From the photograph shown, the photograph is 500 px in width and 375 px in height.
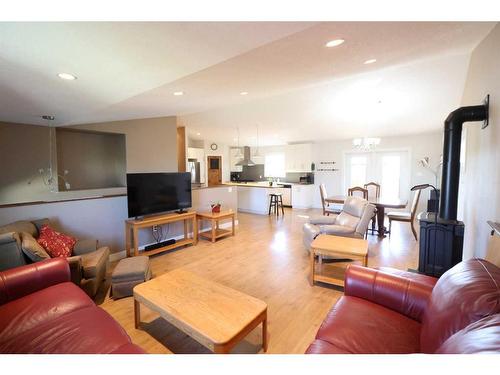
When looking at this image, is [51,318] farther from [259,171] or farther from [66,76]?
[259,171]

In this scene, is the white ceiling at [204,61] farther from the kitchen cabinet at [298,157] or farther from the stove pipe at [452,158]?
the kitchen cabinet at [298,157]

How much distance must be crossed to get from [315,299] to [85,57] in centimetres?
282

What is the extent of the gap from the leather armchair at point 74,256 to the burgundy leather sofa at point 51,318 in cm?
27

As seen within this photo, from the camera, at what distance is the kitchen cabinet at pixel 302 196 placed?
7.55 meters

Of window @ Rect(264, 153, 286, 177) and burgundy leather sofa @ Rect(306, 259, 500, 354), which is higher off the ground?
window @ Rect(264, 153, 286, 177)

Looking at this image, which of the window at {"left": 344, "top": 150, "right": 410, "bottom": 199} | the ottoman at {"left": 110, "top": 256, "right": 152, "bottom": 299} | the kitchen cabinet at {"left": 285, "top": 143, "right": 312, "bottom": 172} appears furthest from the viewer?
the kitchen cabinet at {"left": 285, "top": 143, "right": 312, "bottom": 172}

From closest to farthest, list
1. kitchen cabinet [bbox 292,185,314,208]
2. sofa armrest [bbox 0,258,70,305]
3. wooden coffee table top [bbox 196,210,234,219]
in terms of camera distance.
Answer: sofa armrest [bbox 0,258,70,305] → wooden coffee table top [bbox 196,210,234,219] → kitchen cabinet [bbox 292,185,314,208]

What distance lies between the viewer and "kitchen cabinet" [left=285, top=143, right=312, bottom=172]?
7680 millimetres

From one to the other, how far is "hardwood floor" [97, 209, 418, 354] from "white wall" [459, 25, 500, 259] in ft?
3.26

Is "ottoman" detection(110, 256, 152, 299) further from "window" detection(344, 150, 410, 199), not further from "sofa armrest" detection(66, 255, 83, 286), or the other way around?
"window" detection(344, 150, 410, 199)

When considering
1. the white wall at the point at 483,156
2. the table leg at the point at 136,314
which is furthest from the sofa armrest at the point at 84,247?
the white wall at the point at 483,156

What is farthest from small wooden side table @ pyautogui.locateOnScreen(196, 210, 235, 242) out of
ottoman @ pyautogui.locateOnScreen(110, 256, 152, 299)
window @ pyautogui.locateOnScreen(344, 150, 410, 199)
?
window @ pyautogui.locateOnScreen(344, 150, 410, 199)

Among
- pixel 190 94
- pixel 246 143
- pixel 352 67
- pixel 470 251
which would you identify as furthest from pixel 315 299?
pixel 246 143

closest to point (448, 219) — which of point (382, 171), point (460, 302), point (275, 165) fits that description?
point (460, 302)
